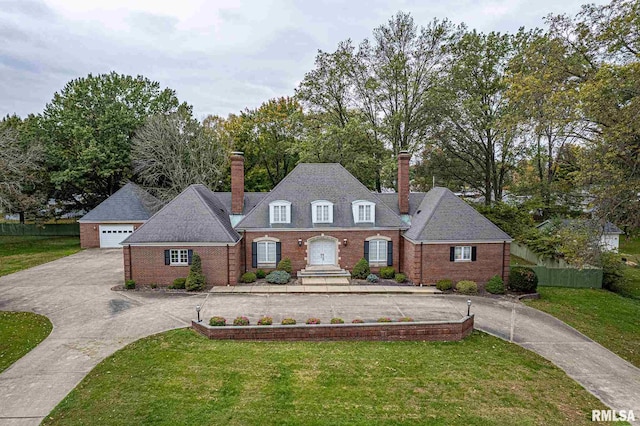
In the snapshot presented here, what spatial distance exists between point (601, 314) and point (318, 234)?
15.0 m

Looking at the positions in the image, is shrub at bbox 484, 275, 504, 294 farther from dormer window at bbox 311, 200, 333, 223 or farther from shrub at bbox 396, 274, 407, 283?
dormer window at bbox 311, 200, 333, 223

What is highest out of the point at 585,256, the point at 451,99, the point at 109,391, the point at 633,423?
the point at 451,99

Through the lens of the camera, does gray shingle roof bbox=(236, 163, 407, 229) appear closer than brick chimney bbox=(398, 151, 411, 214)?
Yes

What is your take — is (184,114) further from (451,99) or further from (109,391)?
(109,391)

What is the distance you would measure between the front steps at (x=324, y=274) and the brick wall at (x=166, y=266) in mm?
4138

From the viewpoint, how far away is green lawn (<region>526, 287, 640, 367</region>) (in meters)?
14.1

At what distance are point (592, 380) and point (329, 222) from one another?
14263mm

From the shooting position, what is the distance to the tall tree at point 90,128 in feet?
117

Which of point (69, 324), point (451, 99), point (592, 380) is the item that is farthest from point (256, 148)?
point (592, 380)

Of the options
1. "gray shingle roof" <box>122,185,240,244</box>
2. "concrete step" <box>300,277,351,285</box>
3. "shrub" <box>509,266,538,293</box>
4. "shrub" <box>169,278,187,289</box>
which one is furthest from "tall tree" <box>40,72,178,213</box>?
"shrub" <box>509,266,538,293</box>

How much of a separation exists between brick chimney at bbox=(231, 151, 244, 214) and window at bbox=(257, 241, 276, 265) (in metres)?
3.52

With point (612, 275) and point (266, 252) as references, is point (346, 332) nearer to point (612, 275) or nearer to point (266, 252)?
point (266, 252)

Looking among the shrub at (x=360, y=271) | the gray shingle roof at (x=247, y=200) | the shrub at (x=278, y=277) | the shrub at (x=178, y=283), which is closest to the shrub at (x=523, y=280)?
the shrub at (x=360, y=271)

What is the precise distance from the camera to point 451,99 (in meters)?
29.2
